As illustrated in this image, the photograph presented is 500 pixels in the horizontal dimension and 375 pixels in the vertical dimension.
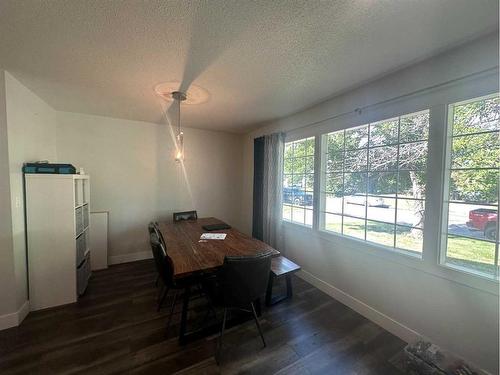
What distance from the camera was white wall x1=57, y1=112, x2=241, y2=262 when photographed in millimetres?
3121

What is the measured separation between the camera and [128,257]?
3.41m

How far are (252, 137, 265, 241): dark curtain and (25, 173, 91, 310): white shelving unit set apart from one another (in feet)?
8.17

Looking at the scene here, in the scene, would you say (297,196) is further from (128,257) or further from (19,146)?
(19,146)

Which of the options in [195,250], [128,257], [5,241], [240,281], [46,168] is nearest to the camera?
[240,281]

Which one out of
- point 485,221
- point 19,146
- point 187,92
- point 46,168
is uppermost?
point 187,92

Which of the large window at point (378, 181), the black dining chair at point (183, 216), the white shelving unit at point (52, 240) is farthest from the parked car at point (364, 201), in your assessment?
the white shelving unit at point (52, 240)

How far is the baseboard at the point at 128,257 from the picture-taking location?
330cm

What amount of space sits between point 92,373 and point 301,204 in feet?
8.70

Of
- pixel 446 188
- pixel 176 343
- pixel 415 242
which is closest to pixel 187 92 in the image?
pixel 176 343

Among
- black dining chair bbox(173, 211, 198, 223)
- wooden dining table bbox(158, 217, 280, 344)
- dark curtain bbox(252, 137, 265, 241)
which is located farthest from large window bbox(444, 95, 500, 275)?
black dining chair bbox(173, 211, 198, 223)

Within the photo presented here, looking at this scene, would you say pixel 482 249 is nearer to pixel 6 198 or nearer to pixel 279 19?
pixel 279 19

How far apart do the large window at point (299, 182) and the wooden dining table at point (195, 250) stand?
0.97m

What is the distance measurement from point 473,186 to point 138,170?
403 cm

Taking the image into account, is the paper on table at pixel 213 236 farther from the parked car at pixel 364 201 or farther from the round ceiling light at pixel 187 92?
the round ceiling light at pixel 187 92
